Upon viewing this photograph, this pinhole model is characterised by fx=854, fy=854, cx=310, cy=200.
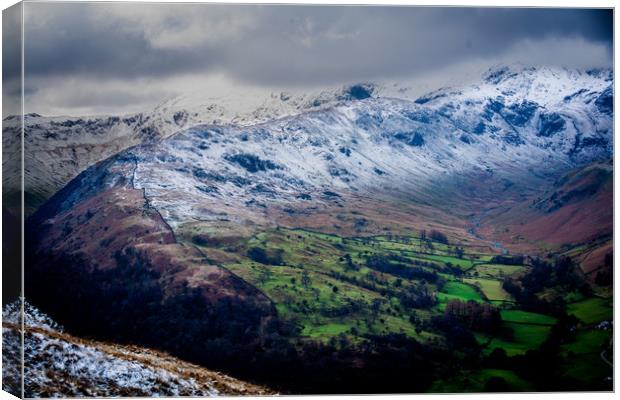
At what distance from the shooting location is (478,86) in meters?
36.8

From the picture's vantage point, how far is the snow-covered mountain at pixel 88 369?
2708 centimetres

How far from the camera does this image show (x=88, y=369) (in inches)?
1167

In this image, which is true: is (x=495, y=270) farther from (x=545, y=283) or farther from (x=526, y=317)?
(x=526, y=317)

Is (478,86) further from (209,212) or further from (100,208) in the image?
(100,208)

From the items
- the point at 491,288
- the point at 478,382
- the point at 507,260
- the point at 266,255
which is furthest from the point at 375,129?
the point at 478,382

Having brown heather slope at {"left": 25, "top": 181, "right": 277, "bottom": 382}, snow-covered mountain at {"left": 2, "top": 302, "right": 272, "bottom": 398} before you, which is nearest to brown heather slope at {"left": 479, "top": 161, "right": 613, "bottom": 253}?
brown heather slope at {"left": 25, "top": 181, "right": 277, "bottom": 382}

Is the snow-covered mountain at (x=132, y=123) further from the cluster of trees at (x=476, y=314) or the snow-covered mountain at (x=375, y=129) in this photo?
the cluster of trees at (x=476, y=314)

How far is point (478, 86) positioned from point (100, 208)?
17.2m

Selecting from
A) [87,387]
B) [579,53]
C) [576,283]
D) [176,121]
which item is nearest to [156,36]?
[176,121]

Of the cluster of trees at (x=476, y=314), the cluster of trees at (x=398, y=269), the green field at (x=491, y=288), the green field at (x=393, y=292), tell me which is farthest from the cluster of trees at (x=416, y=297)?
the green field at (x=491, y=288)

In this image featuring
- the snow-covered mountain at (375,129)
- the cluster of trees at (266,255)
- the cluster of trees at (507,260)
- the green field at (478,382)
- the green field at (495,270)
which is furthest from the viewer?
the cluster of trees at (266,255)

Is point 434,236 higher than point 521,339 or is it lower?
higher

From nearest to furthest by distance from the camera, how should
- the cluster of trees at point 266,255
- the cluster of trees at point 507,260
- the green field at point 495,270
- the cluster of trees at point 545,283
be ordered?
the cluster of trees at point 545,283 < the green field at point 495,270 < the cluster of trees at point 507,260 < the cluster of trees at point 266,255

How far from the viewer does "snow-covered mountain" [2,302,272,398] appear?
88.8 feet
